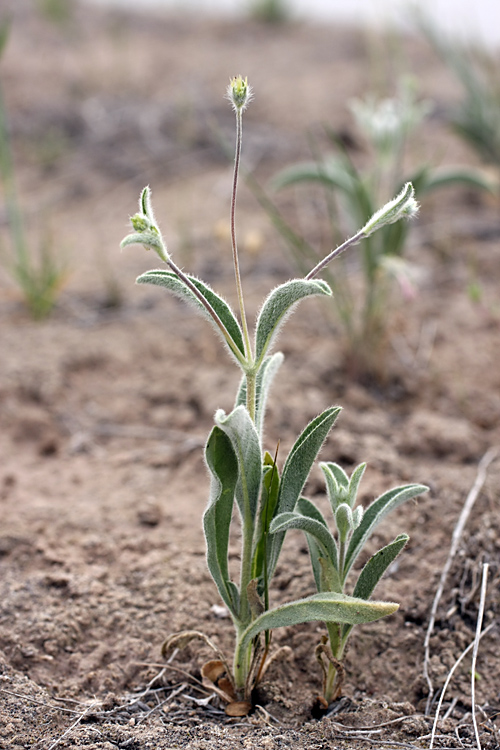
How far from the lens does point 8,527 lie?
1.79 metres

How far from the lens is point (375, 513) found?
51.6 inches

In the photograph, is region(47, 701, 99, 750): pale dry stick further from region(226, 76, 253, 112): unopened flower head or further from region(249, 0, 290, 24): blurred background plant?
region(249, 0, 290, 24): blurred background plant

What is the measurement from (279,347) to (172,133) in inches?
103

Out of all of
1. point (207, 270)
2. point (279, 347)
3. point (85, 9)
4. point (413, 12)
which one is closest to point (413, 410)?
point (279, 347)

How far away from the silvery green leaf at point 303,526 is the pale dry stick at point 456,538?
383 millimetres

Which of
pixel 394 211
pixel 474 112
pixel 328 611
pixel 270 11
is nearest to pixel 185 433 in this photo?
pixel 328 611

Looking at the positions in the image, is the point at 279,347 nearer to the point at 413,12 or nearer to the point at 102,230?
the point at 102,230

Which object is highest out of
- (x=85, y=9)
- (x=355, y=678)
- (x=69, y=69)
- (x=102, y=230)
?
(x=85, y=9)

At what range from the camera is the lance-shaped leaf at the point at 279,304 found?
1.08 meters

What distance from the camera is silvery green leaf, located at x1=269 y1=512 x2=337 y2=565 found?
3.84 ft

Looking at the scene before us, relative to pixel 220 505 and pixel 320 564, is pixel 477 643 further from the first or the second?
pixel 220 505

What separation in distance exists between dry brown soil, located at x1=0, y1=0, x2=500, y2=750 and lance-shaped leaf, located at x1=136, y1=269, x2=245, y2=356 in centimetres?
70

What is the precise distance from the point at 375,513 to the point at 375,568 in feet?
0.37

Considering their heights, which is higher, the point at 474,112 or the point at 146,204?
the point at 474,112
